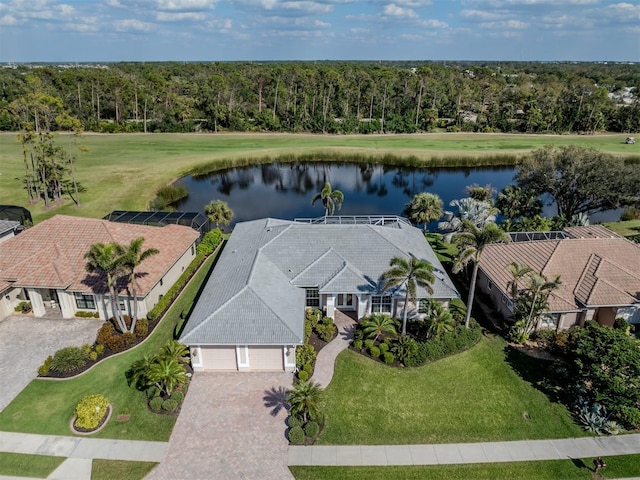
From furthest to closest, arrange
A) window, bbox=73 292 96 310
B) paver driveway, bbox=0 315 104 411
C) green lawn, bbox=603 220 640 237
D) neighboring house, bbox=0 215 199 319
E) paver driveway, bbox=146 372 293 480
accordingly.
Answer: green lawn, bbox=603 220 640 237 → window, bbox=73 292 96 310 → neighboring house, bbox=0 215 199 319 → paver driveway, bbox=0 315 104 411 → paver driveway, bbox=146 372 293 480

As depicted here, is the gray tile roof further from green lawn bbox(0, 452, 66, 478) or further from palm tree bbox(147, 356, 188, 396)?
Result: green lawn bbox(0, 452, 66, 478)

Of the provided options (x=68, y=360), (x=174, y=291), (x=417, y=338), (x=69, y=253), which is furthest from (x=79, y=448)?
(x=417, y=338)

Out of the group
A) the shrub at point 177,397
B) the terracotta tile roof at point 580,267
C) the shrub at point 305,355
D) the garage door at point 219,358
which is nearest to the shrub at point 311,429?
the shrub at point 305,355

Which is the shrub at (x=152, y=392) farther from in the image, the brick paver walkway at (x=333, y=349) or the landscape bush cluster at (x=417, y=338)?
the landscape bush cluster at (x=417, y=338)

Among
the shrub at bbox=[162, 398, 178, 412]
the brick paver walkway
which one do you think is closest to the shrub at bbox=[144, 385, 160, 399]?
the shrub at bbox=[162, 398, 178, 412]

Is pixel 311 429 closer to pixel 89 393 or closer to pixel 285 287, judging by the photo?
pixel 285 287

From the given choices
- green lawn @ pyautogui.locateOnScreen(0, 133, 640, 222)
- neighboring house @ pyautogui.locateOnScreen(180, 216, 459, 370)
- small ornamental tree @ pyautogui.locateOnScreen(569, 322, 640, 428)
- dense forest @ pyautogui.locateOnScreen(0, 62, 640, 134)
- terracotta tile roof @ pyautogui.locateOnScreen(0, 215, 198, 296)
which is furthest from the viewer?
dense forest @ pyautogui.locateOnScreen(0, 62, 640, 134)
